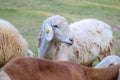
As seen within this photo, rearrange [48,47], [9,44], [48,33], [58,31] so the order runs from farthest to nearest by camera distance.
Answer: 1. [9,44]
2. [48,47]
3. [58,31]
4. [48,33]

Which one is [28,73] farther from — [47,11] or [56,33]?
[47,11]

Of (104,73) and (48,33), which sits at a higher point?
(104,73)

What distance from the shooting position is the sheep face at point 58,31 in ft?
Answer: 22.7

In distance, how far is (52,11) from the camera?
19578mm

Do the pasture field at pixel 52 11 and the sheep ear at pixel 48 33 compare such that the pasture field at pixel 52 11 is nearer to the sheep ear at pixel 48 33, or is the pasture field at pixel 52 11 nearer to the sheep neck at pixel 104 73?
the sheep ear at pixel 48 33

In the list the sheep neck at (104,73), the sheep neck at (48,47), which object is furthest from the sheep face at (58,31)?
the sheep neck at (104,73)

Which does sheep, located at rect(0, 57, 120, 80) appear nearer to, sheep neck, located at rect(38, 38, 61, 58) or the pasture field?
sheep neck, located at rect(38, 38, 61, 58)

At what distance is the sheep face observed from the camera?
273 inches

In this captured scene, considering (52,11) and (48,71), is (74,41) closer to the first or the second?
(48,71)

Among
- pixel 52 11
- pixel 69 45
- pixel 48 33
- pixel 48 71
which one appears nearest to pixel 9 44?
pixel 48 33

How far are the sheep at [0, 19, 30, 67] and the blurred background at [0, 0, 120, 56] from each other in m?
6.56

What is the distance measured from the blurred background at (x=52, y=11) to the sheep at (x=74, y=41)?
19.3 ft

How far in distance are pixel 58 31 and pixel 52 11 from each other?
12.6m

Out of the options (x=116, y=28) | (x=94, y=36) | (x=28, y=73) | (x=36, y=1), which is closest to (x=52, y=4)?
(x=36, y=1)
